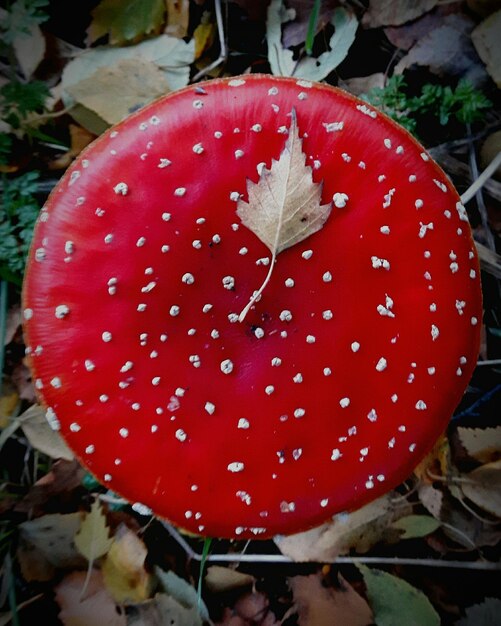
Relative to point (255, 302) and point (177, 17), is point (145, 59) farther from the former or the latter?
point (255, 302)

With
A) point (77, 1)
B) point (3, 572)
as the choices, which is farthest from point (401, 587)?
point (77, 1)

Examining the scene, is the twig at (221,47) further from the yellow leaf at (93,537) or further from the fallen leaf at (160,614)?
the fallen leaf at (160,614)

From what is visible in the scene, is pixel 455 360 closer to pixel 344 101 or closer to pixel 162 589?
pixel 344 101

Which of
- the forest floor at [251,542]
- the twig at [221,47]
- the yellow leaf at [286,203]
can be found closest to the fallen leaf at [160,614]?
the forest floor at [251,542]

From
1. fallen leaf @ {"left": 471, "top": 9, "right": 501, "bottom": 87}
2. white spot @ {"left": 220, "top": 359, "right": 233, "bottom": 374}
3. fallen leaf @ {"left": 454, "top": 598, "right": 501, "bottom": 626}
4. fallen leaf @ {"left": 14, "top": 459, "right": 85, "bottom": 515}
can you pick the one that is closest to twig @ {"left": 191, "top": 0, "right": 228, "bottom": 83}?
fallen leaf @ {"left": 471, "top": 9, "right": 501, "bottom": 87}

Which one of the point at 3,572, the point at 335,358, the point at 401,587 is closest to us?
the point at 335,358
